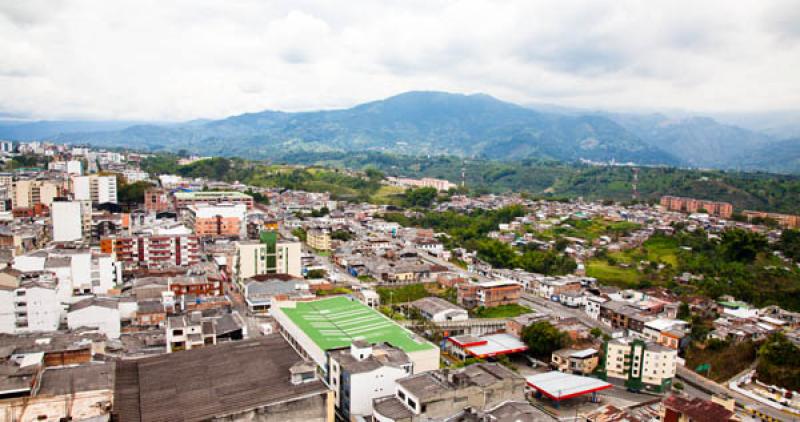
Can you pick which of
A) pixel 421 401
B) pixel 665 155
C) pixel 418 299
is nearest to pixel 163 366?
pixel 421 401

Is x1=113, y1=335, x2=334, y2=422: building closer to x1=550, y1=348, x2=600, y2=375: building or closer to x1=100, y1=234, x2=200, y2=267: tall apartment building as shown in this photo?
x1=550, y1=348, x2=600, y2=375: building

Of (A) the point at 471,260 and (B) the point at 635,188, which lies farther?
(B) the point at 635,188

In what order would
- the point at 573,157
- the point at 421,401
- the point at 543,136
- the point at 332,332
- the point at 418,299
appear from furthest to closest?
1. the point at 543,136
2. the point at 573,157
3. the point at 418,299
4. the point at 332,332
5. the point at 421,401

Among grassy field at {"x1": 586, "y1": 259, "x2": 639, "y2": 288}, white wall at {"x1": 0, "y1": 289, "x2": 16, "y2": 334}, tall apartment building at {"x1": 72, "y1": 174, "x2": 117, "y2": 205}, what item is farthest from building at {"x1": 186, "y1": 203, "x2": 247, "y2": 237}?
grassy field at {"x1": 586, "y1": 259, "x2": 639, "y2": 288}

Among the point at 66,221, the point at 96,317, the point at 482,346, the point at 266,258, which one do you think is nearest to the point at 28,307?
the point at 96,317

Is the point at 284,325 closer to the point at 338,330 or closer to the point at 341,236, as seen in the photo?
the point at 338,330

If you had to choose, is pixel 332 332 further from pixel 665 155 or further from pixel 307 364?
pixel 665 155

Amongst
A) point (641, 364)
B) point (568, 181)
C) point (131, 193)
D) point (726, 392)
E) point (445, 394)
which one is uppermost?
point (568, 181)
